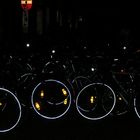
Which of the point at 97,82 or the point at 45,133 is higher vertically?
the point at 97,82

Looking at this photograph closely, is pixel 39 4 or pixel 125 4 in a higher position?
pixel 39 4

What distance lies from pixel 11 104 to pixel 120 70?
2.03m

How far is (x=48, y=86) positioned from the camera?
8820 millimetres

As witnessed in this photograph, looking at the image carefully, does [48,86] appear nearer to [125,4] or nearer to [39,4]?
[39,4]

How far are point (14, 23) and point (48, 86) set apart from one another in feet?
38.0

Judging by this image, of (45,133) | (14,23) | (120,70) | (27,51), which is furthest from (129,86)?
(14,23)

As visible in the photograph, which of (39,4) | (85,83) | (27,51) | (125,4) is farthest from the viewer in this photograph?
(125,4)

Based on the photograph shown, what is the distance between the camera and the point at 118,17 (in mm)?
46906

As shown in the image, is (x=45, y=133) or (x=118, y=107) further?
(x=118, y=107)

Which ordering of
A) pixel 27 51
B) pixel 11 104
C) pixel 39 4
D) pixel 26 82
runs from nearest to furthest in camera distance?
1. pixel 11 104
2. pixel 26 82
3. pixel 27 51
4. pixel 39 4

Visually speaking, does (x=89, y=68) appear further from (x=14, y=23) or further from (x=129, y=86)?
(x=14, y=23)

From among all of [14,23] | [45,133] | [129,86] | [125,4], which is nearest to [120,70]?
[129,86]

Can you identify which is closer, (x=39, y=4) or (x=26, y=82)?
(x=26, y=82)

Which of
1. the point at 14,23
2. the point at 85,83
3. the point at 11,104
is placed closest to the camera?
the point at 11,104
